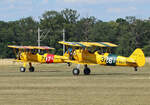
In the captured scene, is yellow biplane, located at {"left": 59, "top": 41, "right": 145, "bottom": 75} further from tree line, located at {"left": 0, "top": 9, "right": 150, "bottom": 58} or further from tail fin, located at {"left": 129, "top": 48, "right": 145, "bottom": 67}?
tree line, located at {"left": 0, "top": 9, "right": 150, "bottom": 58}

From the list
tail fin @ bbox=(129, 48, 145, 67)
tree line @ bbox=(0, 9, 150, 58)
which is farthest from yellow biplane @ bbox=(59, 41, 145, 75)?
tree line @ bbox=(0, 9, 150, 58)

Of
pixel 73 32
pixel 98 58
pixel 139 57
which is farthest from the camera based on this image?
pixel 73 32

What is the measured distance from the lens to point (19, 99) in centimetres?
1750

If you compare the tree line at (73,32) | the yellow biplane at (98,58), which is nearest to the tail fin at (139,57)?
the yellow biplane at (98,58)

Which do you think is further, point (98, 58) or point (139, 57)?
point (98, 58)

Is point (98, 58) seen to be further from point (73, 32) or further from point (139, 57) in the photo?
point (73, 32)

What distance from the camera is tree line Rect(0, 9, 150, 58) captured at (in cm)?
8944

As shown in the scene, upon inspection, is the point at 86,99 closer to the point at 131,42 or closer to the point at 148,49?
the point at 148,49

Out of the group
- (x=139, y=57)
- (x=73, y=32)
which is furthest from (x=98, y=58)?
(x=73, y=32)

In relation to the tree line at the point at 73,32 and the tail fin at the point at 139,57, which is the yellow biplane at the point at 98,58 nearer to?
the tail fin at the point at 139,57

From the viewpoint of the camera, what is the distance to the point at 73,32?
10031cm

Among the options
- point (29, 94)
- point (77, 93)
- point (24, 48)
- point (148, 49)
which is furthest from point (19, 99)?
point (148, 49)

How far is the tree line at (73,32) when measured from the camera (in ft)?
293

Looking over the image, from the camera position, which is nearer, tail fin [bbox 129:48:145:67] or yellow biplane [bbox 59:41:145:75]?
tail fin [bbox 129:48:145:67]
